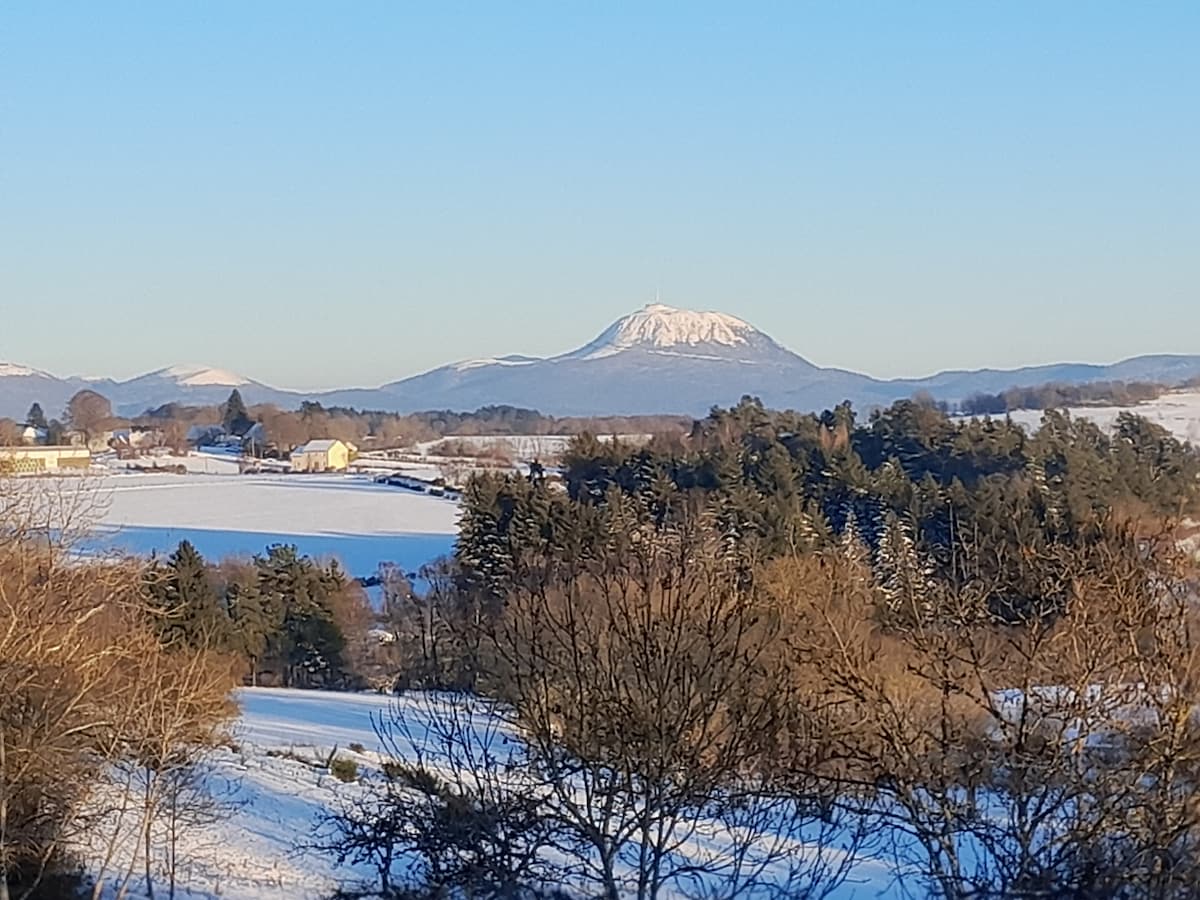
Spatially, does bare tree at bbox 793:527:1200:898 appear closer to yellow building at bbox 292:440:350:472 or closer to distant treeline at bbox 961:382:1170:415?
distant treeline at bbox 961:382:1170:415

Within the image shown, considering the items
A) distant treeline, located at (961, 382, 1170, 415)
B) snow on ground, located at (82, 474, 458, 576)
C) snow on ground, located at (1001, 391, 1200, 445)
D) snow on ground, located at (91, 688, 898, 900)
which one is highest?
distant treeline, located at (961, 382, 1170, 415)

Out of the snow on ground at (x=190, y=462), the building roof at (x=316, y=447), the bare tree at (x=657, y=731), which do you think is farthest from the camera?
the building roof at (x=316, y=447)

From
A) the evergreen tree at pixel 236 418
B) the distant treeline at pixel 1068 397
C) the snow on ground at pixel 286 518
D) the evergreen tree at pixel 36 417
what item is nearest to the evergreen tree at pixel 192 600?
the snow on ground at pixel 286 518

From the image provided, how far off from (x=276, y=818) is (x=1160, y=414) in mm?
68447

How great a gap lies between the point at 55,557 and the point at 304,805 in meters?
7.97

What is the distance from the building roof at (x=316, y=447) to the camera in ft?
401

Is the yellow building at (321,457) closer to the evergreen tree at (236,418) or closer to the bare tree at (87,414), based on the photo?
the bare tree at (87,414)

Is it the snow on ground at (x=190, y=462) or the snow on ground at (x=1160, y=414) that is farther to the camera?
the snow on ground at (x=190, y=462)

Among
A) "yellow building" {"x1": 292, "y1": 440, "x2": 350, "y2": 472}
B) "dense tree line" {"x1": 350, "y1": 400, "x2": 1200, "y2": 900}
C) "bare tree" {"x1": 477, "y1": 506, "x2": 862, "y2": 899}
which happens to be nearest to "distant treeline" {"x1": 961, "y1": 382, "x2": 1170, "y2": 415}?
"yellow building" {"x1": 292, "y1": 440, "x2": 350, "y2": 472}

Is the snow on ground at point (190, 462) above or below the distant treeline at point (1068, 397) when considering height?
below

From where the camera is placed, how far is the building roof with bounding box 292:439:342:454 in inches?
4808

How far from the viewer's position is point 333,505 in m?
84.2

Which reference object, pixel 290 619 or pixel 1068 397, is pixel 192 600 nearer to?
pixel 290 619

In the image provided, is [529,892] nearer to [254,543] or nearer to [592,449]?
[592,449]
